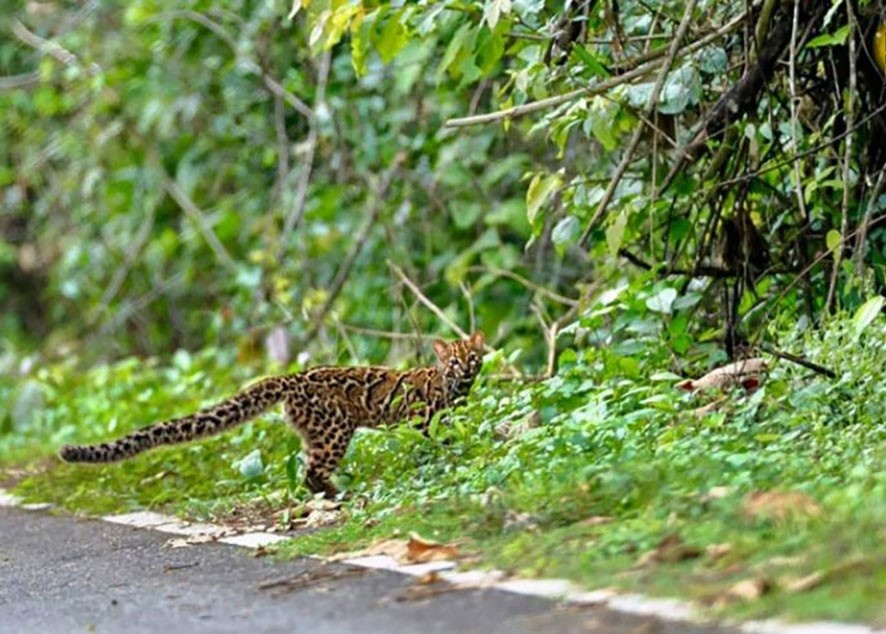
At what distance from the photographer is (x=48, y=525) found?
9492 mm

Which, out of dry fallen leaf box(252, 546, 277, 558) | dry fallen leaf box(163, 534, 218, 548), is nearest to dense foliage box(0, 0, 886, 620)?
dry fallen leaf box(252, 546, 277, 558)

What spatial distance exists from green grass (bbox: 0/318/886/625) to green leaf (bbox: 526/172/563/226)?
2.69 feet

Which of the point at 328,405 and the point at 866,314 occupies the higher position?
the point at 866,314

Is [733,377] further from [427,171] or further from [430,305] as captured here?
[427,171]

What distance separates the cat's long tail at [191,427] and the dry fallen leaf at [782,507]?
12.8 ft

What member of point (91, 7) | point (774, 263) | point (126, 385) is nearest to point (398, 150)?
point (126, 385)

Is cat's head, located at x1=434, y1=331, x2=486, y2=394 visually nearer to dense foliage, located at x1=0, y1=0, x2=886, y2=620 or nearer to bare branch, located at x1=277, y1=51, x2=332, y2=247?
dense foliage, located at x1=0, y1=0, x2=886, y2=620

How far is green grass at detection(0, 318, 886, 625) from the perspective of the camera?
5484mm

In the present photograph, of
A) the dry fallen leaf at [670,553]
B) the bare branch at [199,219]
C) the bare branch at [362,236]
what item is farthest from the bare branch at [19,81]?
the dry fallen leaf at [670,553]

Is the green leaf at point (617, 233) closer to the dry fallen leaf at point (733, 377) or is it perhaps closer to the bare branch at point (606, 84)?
the bare branch at point (606, 84)

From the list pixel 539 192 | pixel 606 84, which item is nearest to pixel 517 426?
pixel 539 192

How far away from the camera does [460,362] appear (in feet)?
31.2

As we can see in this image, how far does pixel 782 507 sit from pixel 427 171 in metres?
9.12

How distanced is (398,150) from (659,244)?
4.70 meters
